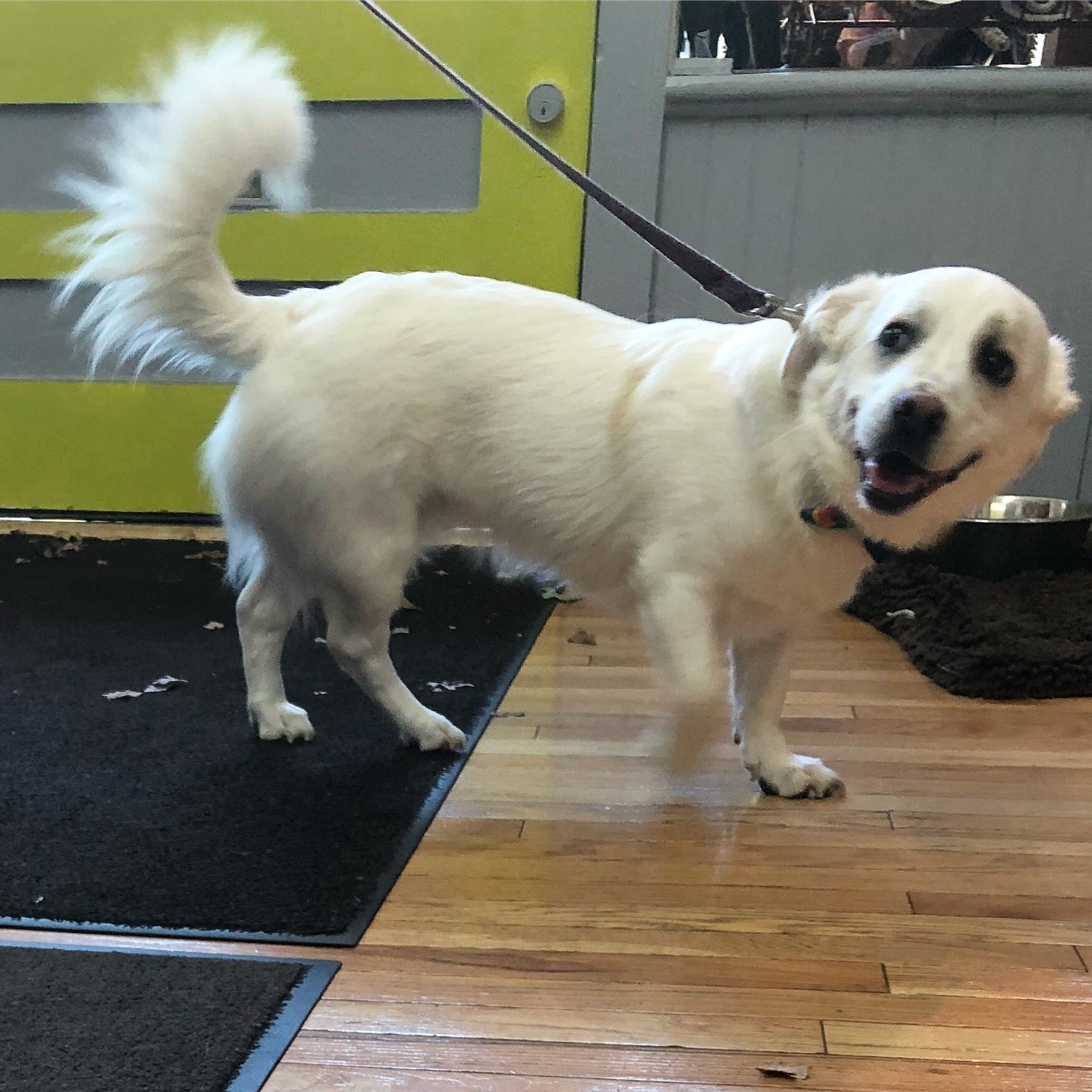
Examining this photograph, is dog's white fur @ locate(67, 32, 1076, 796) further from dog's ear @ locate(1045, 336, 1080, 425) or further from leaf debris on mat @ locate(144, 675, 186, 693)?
leaf debris on mat @ locate(144, 675, 186, 693)

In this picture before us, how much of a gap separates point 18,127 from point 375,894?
2988mm

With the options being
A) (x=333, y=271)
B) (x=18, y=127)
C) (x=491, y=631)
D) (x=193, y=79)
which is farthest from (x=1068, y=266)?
(x=18, y=127)

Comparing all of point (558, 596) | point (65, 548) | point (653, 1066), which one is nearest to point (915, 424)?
point (653, 1066)

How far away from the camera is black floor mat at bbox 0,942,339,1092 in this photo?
910 mm

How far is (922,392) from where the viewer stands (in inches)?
44.4

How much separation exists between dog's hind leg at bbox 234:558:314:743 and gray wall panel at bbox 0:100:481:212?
172cm

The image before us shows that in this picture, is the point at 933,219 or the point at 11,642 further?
the point at 933,219

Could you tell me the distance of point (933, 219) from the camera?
2871 millimetres

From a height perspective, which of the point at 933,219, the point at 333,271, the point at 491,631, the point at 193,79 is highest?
the point at 193,79

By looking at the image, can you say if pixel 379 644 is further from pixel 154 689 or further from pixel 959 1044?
pixel 959 1044

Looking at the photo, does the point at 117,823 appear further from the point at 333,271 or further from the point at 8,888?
→ the point at 333,271

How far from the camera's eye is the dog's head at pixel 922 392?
1157 mm

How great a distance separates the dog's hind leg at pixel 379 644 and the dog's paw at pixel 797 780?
0.48 m

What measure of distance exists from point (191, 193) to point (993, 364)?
109cm
